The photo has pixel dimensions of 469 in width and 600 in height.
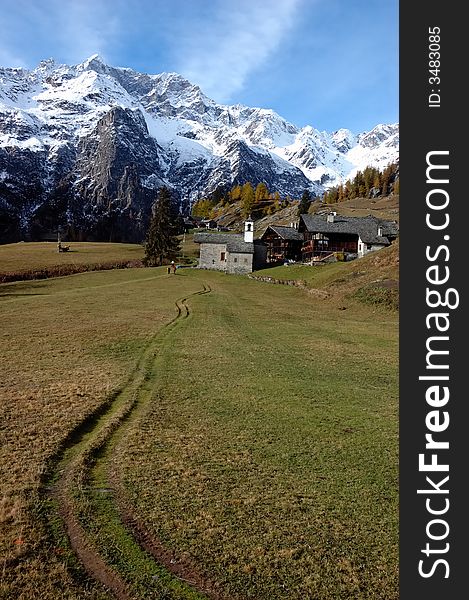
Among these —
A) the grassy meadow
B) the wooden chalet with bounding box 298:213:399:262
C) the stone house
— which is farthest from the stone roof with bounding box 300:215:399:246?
the grassy meadow

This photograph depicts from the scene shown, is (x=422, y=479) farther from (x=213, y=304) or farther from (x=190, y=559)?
(x=213, y=304)

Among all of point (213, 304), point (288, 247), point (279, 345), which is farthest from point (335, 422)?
point (288, 247)

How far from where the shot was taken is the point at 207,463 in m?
11.3

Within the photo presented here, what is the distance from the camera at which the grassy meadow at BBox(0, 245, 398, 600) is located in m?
7.32

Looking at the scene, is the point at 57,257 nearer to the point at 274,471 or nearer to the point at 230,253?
the point at 230,253

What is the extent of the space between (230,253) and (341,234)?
23229 mm

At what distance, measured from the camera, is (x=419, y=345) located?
621cm

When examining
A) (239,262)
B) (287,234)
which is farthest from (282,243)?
(239,262)

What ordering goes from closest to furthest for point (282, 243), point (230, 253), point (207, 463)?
point (207, 463)
point (230, 253)
point (282, 243)

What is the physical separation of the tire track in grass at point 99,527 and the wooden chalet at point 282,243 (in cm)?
8852

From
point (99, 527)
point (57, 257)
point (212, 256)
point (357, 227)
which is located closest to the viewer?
point (99, 527)

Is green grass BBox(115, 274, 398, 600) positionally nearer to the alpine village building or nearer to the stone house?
the stone house

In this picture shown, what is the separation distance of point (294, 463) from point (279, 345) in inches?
644

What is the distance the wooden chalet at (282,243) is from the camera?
3940 inches
